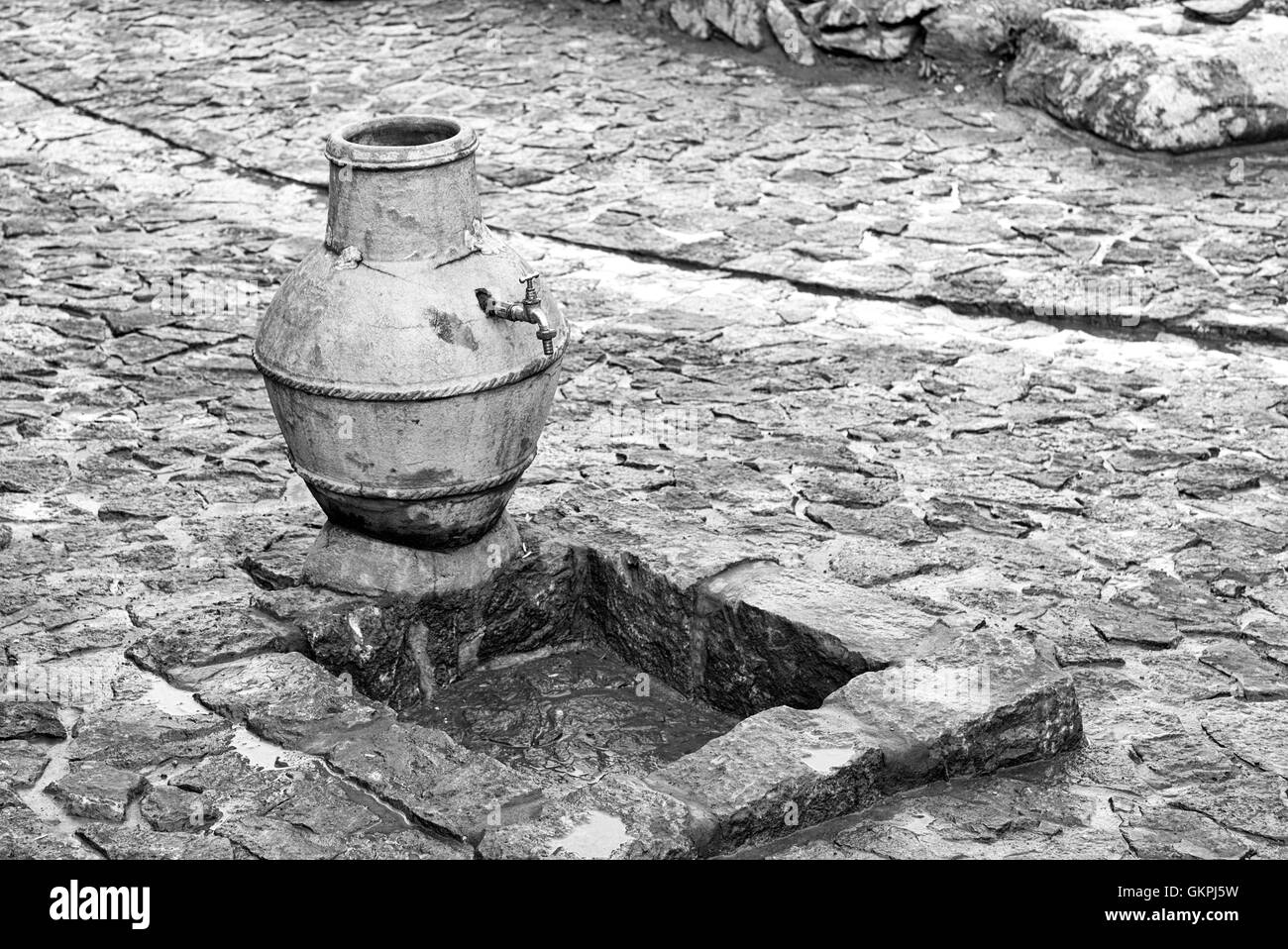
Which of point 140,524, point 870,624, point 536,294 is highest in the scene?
point 536,294

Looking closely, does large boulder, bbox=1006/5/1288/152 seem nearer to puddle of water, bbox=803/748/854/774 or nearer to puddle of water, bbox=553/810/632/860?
puddle of water, bbox=803/748/854/774

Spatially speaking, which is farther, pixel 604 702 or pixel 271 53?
pixel 271 53

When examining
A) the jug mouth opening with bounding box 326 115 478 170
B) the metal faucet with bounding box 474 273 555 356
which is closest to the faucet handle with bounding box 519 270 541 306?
the metal faucet with bounding box 474 273 555 356

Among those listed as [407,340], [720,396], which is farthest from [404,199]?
[720,396]

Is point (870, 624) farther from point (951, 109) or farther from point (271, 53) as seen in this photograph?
point (271, 53)

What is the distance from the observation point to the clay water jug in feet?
16.5

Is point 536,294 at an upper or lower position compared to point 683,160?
upper

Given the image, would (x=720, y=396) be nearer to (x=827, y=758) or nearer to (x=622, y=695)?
(x=622, y=695)

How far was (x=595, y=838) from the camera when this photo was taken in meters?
4.16

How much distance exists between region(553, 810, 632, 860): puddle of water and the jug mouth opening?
197 centimetres

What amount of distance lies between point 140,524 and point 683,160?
5.24m

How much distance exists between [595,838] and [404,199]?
1.97 meters

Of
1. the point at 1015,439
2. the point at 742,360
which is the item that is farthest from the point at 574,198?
the point at 1015,439

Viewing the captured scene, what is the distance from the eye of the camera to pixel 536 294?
16.9ft
